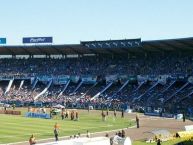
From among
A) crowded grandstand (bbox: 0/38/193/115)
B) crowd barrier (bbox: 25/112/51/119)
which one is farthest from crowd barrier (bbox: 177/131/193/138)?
crowded grandstand (bbox: 0/38/193/115)

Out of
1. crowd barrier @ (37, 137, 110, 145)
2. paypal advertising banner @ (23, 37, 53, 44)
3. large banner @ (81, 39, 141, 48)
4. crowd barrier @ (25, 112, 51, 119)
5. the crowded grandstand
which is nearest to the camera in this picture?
crowd barrier @ (37, 137, 110, 145)

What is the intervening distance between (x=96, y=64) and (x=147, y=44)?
14701mm

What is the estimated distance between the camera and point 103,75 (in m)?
87.6

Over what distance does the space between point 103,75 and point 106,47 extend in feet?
16.6

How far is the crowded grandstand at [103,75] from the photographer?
74.5 m

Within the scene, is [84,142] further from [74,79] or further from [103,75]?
[74,79]

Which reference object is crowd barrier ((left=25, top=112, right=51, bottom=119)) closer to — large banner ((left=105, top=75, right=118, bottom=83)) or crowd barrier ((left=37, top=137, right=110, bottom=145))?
large banner ((left=105, top=75, right=118, bottom=83))

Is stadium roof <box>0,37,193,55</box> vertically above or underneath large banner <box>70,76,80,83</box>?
above

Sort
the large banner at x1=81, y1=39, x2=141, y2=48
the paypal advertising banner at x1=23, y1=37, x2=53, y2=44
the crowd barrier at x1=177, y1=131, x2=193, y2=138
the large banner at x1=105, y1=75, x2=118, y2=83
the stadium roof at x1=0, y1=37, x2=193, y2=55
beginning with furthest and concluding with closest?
the paypal advertising banner at x1=23, y1=37, x2=53, y2=44
the large banner at x1=105, y1=75, x2=118, y2=83
the large banner at x1=81, y1=39, x2=141, y2=48
the stadium roof at x1=0, y1=37, x2=193, y2=55
the crowd barrier at x1=177, y1=131, x2=193, y2=138

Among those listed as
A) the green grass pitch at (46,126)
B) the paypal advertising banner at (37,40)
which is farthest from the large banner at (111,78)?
the green grass pitch at (46,126)

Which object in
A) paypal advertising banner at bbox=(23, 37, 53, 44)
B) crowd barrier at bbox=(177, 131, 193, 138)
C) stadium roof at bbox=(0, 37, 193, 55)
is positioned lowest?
crowd barrier at bbox=(177, 131, 193, 138)

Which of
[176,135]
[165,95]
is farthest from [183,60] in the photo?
[176,135]

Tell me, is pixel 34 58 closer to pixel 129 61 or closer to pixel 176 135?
pixel 129 61

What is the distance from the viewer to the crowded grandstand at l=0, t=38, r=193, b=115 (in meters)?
74.5
